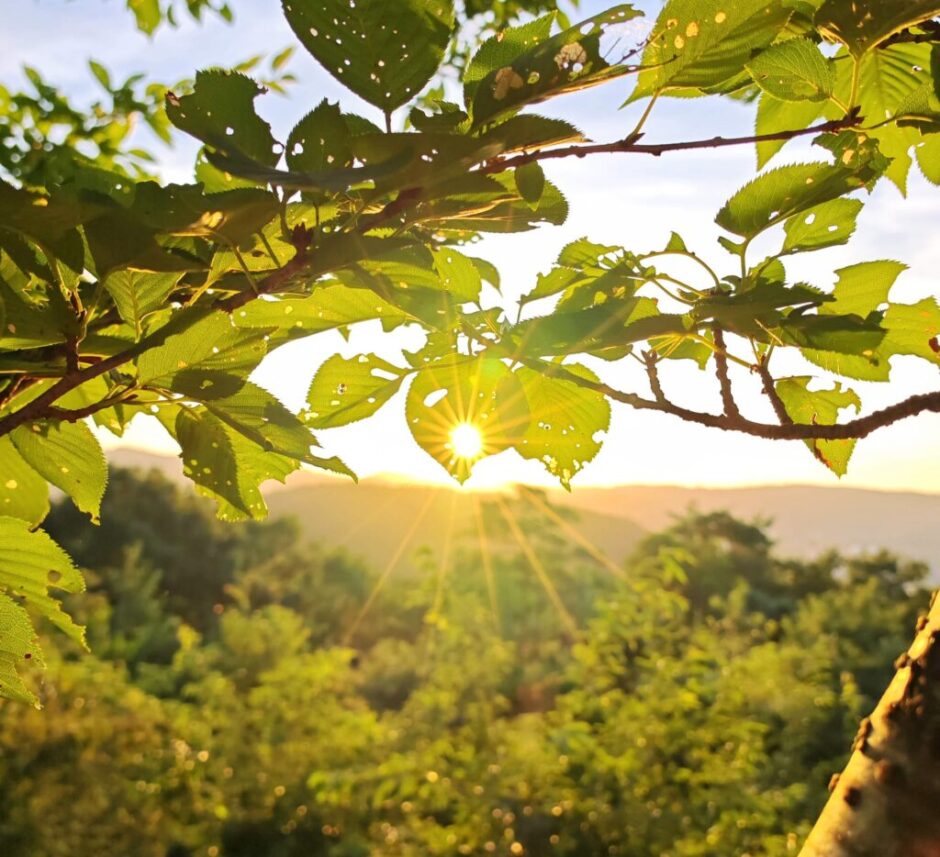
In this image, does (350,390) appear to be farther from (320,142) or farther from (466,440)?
(320,142)

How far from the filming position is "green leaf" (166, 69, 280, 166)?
0.38 metres

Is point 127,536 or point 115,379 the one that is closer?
point 115,379

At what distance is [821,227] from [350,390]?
0.38m

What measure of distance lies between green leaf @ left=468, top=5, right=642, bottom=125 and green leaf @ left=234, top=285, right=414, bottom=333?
0.67 feet

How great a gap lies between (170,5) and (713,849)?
14.0 feet

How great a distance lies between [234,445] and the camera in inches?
24.0

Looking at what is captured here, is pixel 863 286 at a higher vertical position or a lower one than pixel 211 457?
higher

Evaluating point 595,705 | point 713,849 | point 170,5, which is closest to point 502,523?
point 595,705

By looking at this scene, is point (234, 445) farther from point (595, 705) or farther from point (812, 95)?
point (595, 705)

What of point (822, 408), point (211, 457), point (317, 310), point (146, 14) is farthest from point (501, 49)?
point (146, 14)

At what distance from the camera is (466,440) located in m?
0.62

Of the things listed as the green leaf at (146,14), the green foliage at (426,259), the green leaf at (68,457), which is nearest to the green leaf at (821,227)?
the green foliage at (426,259)

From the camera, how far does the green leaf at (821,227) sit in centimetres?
61

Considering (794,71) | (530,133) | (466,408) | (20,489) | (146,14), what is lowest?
(20,489)
